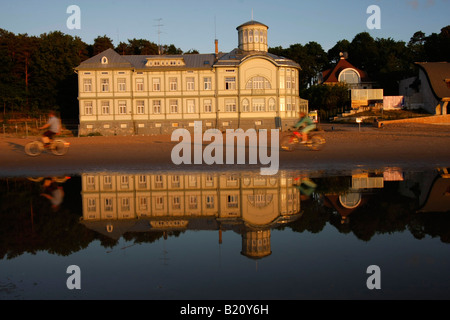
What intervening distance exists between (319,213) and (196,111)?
44.3 meters

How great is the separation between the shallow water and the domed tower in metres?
43.5

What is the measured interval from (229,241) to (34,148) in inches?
718

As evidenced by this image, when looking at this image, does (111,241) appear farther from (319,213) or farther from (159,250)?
(319,213)

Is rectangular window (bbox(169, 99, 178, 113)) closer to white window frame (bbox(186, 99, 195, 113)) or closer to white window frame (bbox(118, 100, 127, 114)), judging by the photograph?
white window frame (bbox(186, 99, 195, 113))

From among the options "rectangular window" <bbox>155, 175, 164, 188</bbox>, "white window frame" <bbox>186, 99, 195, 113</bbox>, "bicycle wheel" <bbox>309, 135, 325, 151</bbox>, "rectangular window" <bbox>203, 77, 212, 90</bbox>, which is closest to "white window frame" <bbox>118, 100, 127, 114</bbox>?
"white window frame" <bbox>186, 99, 195, 113</bbox>

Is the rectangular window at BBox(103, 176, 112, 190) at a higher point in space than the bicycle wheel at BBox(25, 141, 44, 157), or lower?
lower

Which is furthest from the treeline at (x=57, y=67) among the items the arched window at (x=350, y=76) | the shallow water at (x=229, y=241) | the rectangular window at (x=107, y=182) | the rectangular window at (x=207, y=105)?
the shallow water at (x=229, y=241)

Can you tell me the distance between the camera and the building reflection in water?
7.73m

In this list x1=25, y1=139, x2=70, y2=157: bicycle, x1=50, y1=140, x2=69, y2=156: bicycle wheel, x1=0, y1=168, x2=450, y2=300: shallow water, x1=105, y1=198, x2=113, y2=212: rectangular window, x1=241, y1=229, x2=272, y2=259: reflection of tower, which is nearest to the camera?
x1=0, y1=168, x2=450, y2=300: shallow water

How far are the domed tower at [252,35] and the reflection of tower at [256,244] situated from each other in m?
48.2
